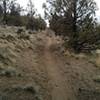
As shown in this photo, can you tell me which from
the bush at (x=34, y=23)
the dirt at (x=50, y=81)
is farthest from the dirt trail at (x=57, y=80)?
the bush at (x=34, y=23)

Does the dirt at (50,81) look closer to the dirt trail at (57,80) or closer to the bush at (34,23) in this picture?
the dirt trail at (57,80)

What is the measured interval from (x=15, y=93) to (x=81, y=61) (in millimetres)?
9586

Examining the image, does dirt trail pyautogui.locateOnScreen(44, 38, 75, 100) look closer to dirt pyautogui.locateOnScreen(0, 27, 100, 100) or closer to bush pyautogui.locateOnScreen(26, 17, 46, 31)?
dirt pyautogui.locateOnScreen(0, 27, 100, 100)

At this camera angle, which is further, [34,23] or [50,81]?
[34,23]

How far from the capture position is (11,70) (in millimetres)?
13555

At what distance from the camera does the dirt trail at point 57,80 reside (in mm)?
11830

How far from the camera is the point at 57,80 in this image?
13891 millimetres

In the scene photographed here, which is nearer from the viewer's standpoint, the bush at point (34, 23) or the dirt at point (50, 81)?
the dirt at point (50, 81)

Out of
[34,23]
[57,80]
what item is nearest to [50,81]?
[57,80]

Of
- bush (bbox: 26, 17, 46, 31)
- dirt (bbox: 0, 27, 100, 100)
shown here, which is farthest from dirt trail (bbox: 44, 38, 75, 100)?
bush (bbox: 26, 17, 46, 31)

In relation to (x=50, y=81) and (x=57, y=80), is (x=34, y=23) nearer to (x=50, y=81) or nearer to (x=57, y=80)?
(x=57, y=80)

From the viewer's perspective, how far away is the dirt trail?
11830 mm

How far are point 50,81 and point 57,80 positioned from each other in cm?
49

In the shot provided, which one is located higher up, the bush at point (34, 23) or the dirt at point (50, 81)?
the bush at point (34, 23)
